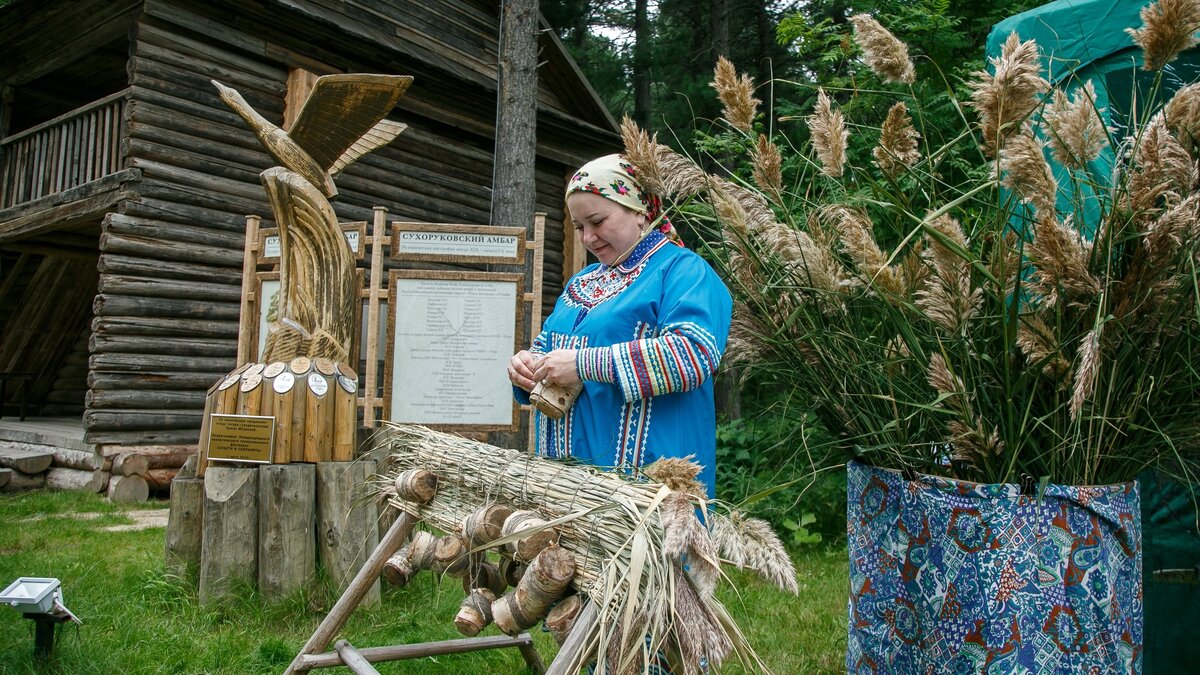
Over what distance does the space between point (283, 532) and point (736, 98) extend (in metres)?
2.84

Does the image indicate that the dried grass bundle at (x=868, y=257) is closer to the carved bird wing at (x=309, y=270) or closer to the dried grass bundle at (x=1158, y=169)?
the dried grass bundle at (x=1158, y=169)

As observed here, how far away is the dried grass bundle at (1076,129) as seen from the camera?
4.39 ft

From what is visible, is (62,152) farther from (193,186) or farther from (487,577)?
(487,577)

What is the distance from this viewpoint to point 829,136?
165 centimetres

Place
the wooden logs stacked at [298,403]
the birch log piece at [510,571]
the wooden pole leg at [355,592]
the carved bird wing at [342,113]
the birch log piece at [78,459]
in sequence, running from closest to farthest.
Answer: the birch log piece at [510,571] < the wooden pole leg at [355,592] < the wooden logs stacked at [298,403] < the carved bird wing at [342,113] < the birch log piece at [78,459]

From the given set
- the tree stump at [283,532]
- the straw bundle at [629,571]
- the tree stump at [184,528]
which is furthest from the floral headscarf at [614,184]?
the tree stump at [184,528]

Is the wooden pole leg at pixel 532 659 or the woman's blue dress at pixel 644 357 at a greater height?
the woman's blue dress at pixel 644 357

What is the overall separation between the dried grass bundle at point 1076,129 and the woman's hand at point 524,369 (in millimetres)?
1130

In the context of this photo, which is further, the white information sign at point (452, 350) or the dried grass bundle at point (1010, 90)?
the white information sign at point (452, 350)

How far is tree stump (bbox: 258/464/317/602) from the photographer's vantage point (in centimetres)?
361

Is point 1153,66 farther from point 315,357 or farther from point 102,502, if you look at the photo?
point 102,502

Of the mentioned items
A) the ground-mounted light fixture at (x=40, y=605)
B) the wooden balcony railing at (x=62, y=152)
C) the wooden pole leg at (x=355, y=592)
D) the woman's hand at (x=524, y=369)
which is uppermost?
the wooden balcony railing at (x=62, y=152)

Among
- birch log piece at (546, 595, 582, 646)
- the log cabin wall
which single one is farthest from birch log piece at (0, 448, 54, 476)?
birch log piece at (546, 595, 582, 646)

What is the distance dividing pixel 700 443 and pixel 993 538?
26.7 inches
